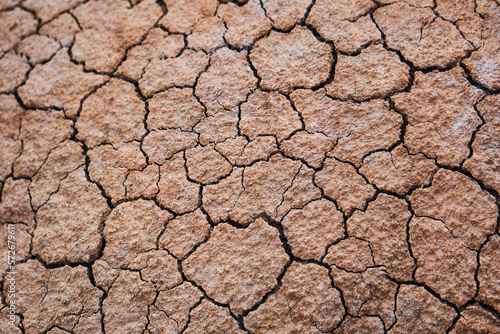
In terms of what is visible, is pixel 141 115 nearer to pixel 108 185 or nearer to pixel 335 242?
pixel 108 185

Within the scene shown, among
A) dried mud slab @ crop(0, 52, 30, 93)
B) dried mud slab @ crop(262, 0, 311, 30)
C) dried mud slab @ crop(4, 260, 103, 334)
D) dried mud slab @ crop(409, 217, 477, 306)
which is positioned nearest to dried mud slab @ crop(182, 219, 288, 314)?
dried mud slab @ crop(4, 260, 103, 334)

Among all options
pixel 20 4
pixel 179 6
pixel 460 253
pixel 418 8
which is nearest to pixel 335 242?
pixel 460 253

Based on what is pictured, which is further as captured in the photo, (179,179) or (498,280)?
(179,179)

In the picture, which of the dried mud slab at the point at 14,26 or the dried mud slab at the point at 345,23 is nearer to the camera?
the dried mud slab at the point at 345,23


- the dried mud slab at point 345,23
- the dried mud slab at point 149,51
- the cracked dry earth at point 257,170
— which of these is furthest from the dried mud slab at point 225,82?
the dried mud slab at point 345,23

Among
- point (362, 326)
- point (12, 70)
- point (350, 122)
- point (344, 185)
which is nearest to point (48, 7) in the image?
point (12, 70)

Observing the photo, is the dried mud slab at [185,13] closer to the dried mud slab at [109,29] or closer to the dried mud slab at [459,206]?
the dried mud slab at [109,29]

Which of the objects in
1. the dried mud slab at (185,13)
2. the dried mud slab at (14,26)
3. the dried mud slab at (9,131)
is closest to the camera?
the dried mud slab at (9,131)

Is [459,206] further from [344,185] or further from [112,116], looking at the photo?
[112,116]
